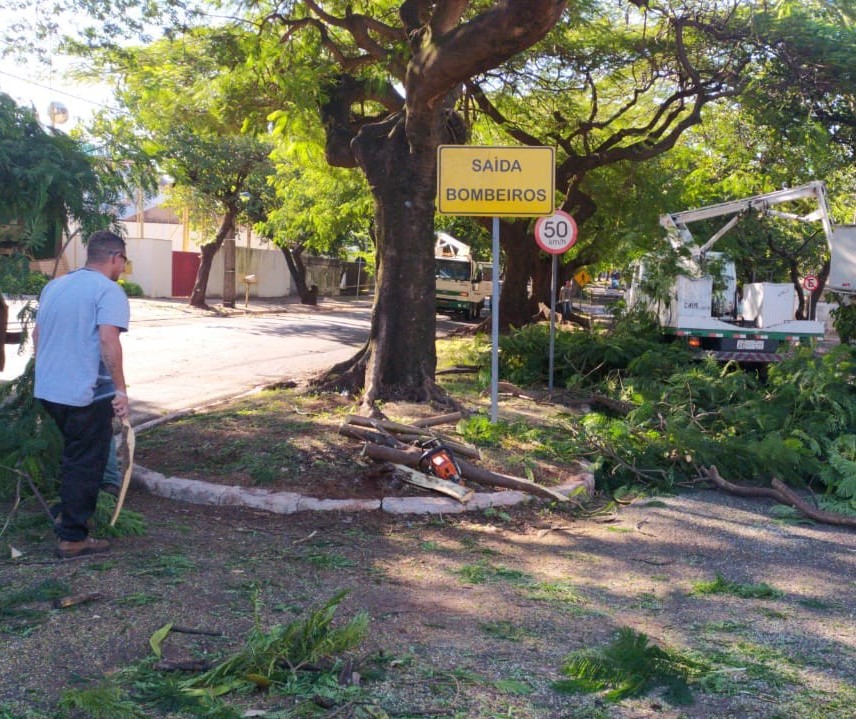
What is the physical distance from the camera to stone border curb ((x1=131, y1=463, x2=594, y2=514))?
6.87 metres

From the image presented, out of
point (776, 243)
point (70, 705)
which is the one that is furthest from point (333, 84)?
point (776, 243)

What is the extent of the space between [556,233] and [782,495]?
6436 millimetres

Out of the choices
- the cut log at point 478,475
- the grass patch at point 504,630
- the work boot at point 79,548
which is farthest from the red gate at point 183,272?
the grass patch at point 504,630

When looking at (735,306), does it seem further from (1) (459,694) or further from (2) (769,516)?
(1) (459,694)

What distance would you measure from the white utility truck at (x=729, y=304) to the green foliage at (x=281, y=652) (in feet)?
37.7

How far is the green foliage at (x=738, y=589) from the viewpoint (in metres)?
5.38

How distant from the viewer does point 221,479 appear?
7312 mm

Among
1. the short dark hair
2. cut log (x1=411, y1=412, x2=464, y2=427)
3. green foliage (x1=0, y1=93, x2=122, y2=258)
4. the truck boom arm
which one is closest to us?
the short dark hair

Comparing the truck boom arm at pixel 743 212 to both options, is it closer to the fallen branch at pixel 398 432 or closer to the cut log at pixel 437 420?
the cut log at pixel 437 420

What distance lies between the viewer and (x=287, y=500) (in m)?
6.88

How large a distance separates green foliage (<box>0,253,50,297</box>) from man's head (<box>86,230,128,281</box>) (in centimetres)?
93

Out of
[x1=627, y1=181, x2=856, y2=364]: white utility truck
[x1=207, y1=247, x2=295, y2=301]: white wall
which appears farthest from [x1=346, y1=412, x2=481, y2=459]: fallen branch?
[x1=207, y1=247, x2=295, y2=301]: white wall

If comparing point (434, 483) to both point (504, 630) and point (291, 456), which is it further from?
point (504, 630)

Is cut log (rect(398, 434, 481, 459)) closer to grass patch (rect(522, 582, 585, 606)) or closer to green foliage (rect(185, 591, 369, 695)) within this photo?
grass patch (rect(522, 582, 585, 606))
